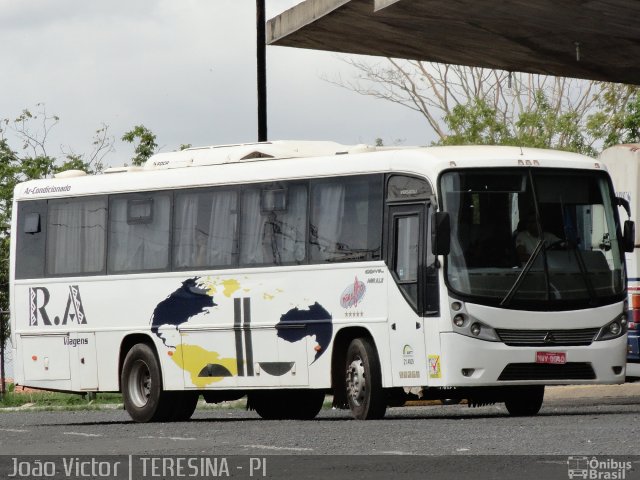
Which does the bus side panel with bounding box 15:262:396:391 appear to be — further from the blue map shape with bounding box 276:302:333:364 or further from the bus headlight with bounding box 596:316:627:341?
the bus headlight with bounding box 596:316:627:341

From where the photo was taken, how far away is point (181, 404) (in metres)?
21.9

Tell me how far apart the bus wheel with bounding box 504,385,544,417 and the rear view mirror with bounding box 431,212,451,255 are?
2495mm

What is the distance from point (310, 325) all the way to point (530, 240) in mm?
2787

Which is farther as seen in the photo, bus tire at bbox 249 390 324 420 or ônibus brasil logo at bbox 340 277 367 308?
bus tire at bbox 249 390 324 420

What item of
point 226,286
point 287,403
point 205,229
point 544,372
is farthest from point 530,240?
point 287,403

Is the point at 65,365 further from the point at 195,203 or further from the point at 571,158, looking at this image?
the point at 571,158

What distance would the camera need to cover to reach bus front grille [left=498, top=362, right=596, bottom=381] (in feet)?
60.2

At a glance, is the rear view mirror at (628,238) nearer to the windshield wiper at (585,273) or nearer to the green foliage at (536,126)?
the windshield wiper at (585,273)

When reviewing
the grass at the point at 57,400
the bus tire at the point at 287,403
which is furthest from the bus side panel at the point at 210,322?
the grass at the point at 57,400

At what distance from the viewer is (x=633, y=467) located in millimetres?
Result: 11688

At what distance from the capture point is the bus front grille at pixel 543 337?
1842 centimetres

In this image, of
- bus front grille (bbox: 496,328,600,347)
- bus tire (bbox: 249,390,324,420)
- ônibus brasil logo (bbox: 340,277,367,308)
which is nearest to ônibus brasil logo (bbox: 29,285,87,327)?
bus tire (bbox: 249,390,324,420)

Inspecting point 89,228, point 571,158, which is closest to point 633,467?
point 571,158

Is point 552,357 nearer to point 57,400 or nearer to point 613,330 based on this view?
point 613,330
